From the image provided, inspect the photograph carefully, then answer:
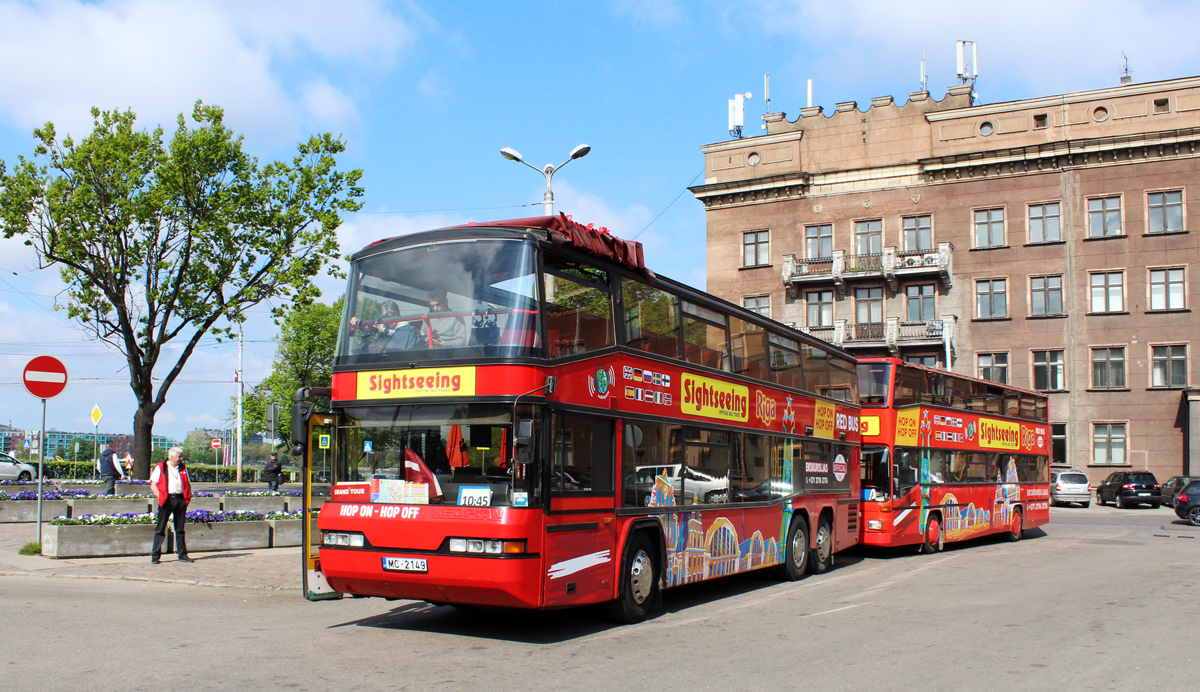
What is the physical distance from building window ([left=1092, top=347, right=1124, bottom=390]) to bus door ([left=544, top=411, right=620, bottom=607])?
134 feet

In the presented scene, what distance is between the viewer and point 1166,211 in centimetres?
4356

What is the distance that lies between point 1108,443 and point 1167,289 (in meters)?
7.30

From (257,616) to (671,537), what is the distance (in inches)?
181

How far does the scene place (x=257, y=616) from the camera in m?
10.3

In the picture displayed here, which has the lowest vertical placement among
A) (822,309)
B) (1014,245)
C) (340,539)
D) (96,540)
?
(96,540)

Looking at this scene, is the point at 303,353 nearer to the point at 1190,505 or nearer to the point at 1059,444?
the point at 1059,444

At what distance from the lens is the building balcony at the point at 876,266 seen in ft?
153

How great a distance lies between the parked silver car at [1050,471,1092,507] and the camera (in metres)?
39.4

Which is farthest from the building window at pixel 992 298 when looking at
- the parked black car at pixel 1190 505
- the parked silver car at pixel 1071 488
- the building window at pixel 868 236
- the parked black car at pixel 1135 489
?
the parked black car at pixel 1190 505

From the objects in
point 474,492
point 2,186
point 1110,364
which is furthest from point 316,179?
point 1110,364

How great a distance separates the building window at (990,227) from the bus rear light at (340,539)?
4327 cm

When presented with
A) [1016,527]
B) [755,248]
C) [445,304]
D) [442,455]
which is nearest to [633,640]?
[442,455]

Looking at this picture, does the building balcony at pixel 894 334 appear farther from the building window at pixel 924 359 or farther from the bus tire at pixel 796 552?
the bus tire at pixel 796 552

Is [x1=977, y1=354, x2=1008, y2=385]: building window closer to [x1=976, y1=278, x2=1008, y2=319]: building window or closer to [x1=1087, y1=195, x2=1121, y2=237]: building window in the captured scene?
[x1=976, y1=278, x2=1008, y2=319]: building window
